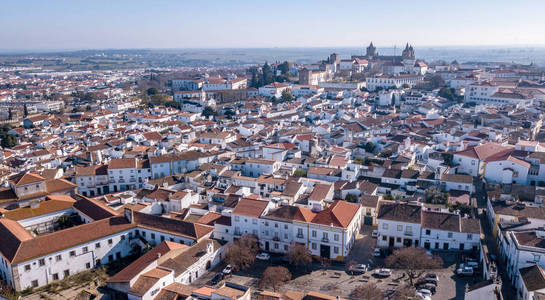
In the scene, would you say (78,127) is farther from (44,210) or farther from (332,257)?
A: (332,257)

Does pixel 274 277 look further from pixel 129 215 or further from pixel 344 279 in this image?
pixel 129 215

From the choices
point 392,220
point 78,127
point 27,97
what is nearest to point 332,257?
point 392,220

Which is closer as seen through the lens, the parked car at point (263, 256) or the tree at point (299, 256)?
the tree at point (299, 256)

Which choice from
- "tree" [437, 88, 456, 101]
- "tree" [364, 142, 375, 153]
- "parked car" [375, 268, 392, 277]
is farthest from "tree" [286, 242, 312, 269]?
"tree" [437, 88, 456, 101]

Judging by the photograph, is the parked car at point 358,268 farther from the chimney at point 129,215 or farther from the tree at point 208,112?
the tree at point 208,112

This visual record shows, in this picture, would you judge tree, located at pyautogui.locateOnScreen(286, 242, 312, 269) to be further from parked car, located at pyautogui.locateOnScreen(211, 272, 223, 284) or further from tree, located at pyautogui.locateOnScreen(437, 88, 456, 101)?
tree, located at pyautogui.locateOnScreen(437, 88, 456, 101)

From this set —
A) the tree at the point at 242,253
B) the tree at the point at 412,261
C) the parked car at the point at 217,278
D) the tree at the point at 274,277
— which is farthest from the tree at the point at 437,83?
the parked car at the point at 217,278

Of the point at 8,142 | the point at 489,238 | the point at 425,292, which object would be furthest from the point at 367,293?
the point at 8,142
